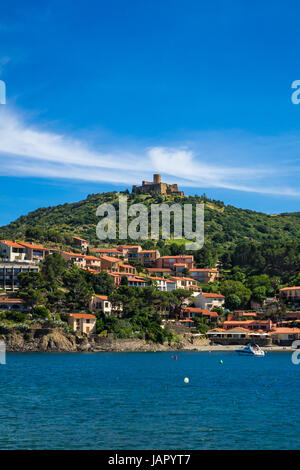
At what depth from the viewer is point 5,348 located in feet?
265

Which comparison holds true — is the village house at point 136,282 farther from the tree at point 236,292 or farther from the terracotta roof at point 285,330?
the terracotta roof at point 285,330

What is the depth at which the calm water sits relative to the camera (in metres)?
26.5

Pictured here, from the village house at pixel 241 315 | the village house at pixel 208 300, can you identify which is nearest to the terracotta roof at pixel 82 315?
the village house at pixel 208 300

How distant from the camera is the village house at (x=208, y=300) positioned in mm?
107688

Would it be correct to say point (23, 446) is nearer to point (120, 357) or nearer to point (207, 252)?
point (120, 357)

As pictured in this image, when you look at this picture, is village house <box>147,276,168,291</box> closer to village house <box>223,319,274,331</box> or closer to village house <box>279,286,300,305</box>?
village house <box>223,319,274,331</box>

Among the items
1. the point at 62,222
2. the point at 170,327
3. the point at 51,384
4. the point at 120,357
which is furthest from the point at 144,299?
the point at 62,222

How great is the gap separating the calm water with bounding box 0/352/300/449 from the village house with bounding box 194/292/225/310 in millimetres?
43886

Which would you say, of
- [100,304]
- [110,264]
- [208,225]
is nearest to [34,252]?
[110,264]

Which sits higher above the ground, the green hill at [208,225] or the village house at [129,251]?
the green hill at [208,225]

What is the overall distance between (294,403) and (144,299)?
58.7 meters

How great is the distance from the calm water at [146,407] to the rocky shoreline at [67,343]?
16.8 m

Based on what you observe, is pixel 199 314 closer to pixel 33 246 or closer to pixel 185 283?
pixel 185 283

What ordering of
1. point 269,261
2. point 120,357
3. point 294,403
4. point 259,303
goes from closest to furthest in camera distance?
point 294,403, point 120,357, point 259,303, point 269,261
